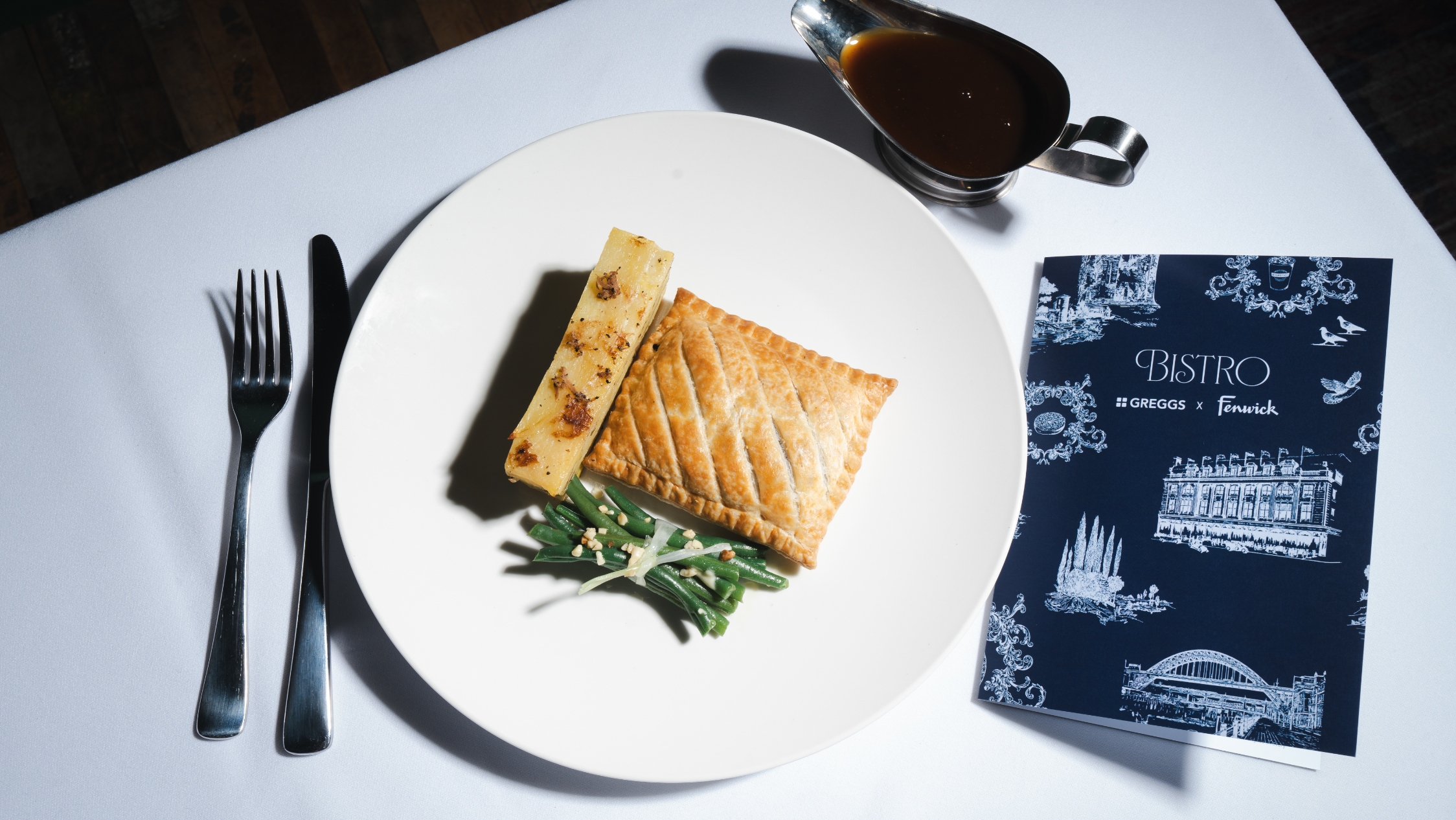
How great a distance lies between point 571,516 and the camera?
7.96 ft

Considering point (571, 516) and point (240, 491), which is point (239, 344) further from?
point (571, 516)

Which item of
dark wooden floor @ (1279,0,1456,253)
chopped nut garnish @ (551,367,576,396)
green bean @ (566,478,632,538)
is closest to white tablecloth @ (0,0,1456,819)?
chopped nut garnish @ (551,367,576,396)

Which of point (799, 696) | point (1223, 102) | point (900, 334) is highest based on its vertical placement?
point (1223, 102)

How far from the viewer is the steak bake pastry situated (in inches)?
93.8

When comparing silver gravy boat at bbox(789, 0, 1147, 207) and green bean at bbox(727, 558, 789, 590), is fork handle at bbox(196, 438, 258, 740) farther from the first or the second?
silver gravy boat at bbox(789, 0, 1147, 207)

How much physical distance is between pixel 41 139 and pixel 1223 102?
532 centimetres

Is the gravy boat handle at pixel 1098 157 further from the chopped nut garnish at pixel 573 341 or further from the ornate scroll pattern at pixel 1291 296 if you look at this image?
the chopped nut garnish at pixel 573 341

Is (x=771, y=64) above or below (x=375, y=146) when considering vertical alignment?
above

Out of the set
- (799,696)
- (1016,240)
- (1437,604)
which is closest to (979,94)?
(1016,240)

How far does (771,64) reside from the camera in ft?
8.87

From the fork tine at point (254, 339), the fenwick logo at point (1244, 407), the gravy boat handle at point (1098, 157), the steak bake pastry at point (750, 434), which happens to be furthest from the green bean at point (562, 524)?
the fenwick logo at point (1244, 407)

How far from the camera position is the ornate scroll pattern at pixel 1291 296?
7.84 ft

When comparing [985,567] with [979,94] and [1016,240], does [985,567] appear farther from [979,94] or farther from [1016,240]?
[979,94]

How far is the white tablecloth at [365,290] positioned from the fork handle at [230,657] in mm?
55
